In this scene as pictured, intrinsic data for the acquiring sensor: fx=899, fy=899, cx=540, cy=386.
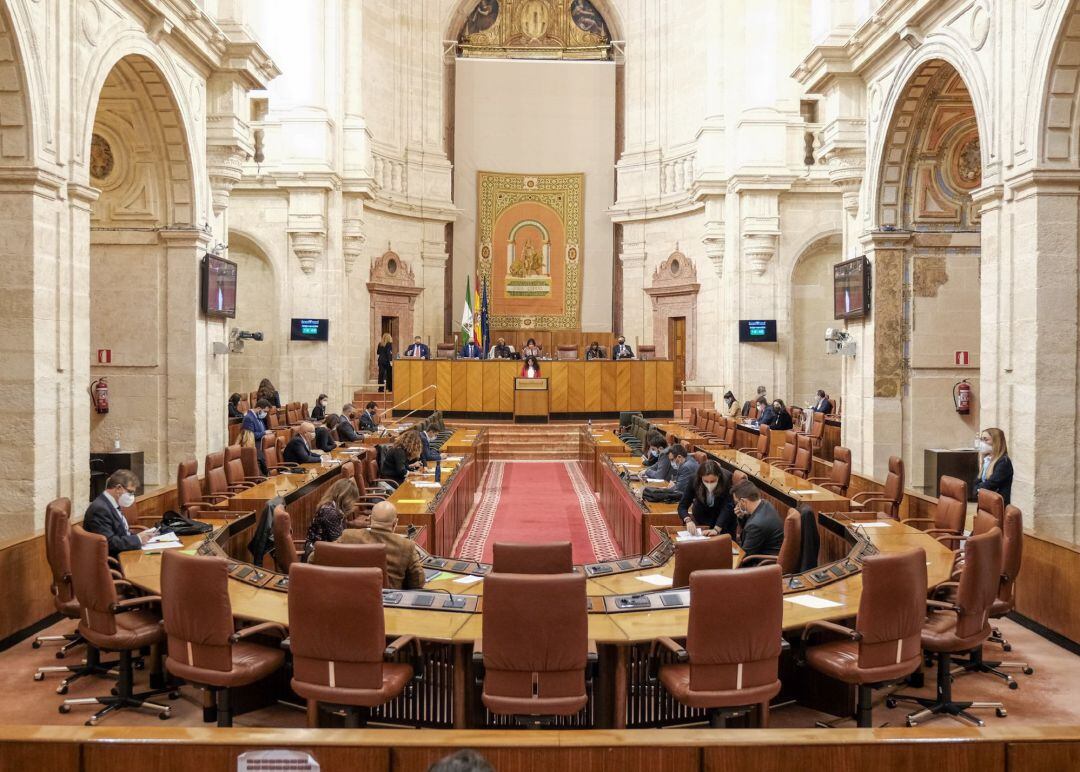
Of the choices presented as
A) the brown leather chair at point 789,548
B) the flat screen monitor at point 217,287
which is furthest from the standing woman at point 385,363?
the brown leather chair at point 789,548

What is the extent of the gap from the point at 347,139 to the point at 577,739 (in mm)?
19534

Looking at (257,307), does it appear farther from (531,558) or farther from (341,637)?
(341,637)

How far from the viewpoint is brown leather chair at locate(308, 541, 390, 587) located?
479cm

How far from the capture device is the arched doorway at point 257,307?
65.2 ft

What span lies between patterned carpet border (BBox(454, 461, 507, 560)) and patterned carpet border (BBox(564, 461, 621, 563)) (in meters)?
1.17

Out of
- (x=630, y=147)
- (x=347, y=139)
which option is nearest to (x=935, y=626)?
(x=347, y=139)

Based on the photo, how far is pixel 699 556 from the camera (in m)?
5.10

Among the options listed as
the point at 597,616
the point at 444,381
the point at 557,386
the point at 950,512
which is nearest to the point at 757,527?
the point at 597,616

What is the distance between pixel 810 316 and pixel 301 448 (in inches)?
492

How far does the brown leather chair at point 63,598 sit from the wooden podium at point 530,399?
13.0m

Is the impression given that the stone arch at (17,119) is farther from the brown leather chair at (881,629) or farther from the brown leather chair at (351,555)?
the brown leather chair at (881,629)

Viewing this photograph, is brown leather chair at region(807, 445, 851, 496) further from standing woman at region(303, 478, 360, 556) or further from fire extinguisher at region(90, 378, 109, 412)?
fire extinguisher at region(90, 378, 109, 412)

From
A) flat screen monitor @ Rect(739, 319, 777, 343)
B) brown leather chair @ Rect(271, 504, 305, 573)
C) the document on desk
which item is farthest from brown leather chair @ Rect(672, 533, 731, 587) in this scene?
flat screen monitor @ Rect(739, 319, 777, 343)

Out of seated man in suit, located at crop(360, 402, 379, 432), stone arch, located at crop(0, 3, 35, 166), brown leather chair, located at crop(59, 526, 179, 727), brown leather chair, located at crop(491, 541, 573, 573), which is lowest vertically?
brown leather chair, located at crop(59, 526, 179, 727)
